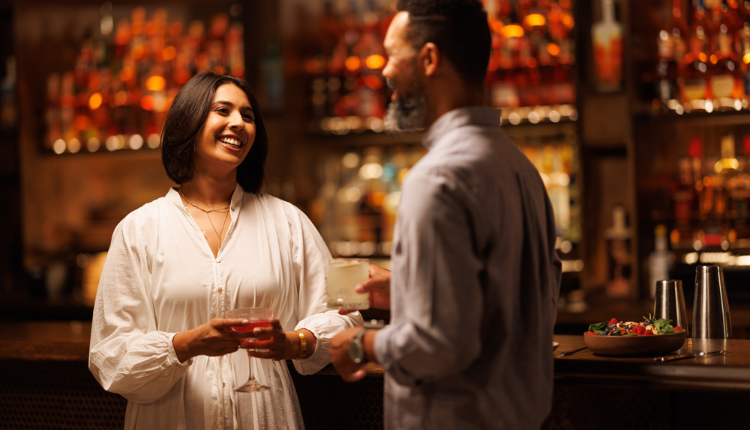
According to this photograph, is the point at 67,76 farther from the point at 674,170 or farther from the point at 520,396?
the point at 520,396

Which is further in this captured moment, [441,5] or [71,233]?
[71,233]

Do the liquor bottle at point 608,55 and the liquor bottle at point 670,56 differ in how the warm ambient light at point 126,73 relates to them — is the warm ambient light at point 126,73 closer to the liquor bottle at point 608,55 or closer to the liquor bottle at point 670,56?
the liquor bottle at point 608,55

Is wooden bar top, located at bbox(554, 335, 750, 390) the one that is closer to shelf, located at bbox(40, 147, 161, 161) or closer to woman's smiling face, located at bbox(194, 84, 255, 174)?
woman's smiling face, located at bbox(194, 84, 255, 174)

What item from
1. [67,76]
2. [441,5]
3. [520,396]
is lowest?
[520,396]

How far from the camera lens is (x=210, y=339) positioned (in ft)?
5.21

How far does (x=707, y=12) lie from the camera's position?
353 centimetres

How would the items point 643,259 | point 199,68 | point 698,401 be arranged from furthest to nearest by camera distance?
point 199,68, point 643,259, point 698,401

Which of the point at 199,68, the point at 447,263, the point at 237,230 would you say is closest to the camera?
the point at 447,263

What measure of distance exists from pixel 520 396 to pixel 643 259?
2.46 metres

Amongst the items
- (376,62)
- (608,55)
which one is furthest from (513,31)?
(376,62)

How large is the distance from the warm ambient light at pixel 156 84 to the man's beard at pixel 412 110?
3.37 meters

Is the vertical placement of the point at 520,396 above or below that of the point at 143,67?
below

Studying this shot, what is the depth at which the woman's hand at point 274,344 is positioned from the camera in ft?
5.22

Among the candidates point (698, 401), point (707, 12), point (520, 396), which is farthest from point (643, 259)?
point (520, 396)
